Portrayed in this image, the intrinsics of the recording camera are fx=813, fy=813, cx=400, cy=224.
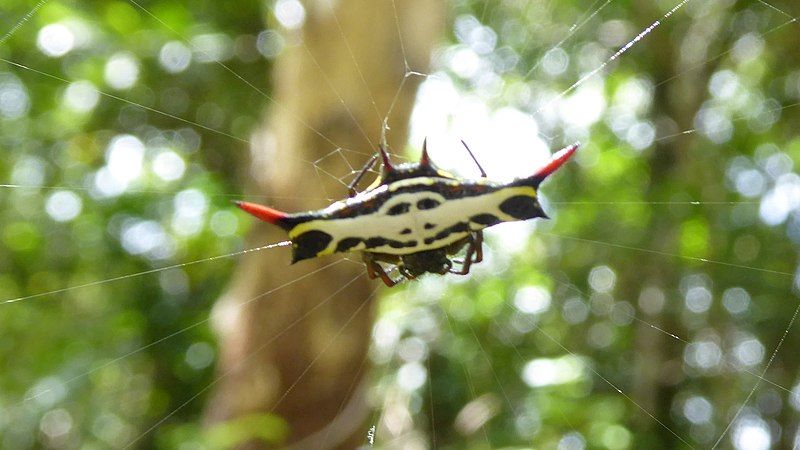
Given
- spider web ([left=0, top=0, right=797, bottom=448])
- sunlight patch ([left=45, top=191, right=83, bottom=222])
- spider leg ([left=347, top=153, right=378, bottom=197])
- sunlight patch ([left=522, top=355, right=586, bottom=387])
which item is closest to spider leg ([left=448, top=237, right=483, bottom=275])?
spider leg ([left=347, top=153, right=378, bottom=197])

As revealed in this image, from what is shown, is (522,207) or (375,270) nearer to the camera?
(522,207)

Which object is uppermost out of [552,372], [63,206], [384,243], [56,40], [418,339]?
[56,40]

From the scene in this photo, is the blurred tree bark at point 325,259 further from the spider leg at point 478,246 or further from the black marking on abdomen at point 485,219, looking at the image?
the black marking on abdomen at point 485,219

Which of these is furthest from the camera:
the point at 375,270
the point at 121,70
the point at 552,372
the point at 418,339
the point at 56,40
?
the point at 418,339

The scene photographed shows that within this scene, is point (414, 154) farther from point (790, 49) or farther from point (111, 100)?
point (790, 49)

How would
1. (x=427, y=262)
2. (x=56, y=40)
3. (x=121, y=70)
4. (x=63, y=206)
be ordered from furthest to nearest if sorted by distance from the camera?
(x=63, y=206)
(x=121, y=70)
(x=56, y=40)
(x=427, y=262)

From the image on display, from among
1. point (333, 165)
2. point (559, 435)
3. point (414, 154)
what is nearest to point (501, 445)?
point (559, 435)

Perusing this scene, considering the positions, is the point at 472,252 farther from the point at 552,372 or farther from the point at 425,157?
the point at 552,372

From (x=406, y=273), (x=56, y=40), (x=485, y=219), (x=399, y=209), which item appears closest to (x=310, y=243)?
(x=399, y=209)
